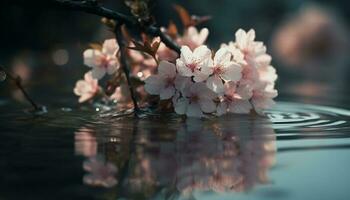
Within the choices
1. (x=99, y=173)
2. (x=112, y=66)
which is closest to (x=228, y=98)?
(x=112, y=66)

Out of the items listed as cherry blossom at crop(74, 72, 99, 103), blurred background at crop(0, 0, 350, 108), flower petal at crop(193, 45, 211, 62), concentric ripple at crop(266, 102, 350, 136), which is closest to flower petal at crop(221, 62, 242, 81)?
flower petal at crop(193, 45, 211, 62)

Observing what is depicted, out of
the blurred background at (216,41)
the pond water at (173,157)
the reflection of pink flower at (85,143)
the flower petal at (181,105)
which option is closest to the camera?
the pond water at (173,157)

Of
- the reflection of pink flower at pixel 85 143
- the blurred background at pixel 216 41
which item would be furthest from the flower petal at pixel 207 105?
the blurred background at pixel 216 41

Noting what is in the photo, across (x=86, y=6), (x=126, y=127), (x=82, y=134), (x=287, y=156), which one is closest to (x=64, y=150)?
(x=82, y=134)

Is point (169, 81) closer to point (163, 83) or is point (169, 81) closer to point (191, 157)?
point (163, 83)

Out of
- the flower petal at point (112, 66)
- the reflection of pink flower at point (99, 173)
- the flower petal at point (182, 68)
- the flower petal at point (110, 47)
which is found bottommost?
the reflection of pink flower at point (99, 173)

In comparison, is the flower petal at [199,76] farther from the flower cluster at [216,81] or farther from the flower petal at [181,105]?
the flower petal at [181,105]

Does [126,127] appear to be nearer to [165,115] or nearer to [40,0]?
[165,115]
